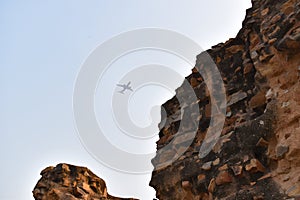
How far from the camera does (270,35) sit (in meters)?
5.86

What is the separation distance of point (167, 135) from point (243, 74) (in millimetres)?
2027

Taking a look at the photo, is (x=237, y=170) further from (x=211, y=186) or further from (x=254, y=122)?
(x=254, y=122)

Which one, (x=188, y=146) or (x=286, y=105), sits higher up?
(x=188, y=146)

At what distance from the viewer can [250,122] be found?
5.64 metres

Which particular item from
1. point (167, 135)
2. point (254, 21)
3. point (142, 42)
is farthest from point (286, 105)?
point (142, 42)

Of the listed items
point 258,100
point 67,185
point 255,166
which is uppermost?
point 67,185

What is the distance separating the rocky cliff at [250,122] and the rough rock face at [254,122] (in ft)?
0.04

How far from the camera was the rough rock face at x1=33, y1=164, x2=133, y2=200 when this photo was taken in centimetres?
1038

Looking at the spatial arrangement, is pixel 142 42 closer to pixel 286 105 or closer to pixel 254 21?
pixel 254 21

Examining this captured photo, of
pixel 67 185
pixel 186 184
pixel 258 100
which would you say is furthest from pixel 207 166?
pixel 67 185

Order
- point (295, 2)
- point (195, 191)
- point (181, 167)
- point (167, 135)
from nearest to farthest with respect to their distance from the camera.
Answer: point (295, 2) < point (195, 191) < point (181, 167) < point (167, 135)

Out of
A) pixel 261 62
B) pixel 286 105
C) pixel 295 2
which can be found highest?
pixel 295 2

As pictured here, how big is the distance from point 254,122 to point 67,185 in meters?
6.70

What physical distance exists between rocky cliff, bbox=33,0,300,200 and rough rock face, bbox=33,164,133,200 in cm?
393
